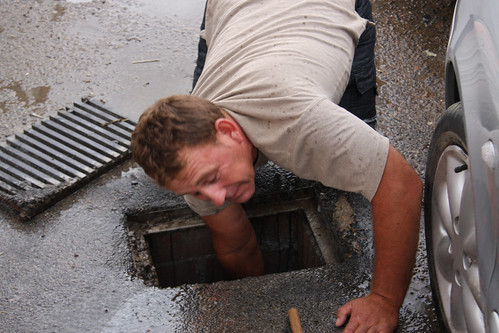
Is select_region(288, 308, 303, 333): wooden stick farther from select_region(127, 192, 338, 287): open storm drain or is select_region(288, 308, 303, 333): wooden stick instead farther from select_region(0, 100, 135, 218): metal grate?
select_region(0, 100, 135, 218): metal grate

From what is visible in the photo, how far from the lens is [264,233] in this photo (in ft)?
9.84

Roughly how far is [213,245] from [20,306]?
0.98m

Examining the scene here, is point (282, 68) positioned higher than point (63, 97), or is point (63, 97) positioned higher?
point (282, 68)

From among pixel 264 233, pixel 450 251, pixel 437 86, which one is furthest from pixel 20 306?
pixel 437 86

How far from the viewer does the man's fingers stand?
7.10ft

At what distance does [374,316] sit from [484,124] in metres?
0.86

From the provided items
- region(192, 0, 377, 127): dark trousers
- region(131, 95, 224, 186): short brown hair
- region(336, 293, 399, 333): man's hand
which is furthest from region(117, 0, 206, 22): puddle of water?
region(336, 293, 399, 333): man's hand

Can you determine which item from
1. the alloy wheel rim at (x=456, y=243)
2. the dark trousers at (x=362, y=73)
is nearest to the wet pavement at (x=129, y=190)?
the alloy wheel rim at (x=456, y=243)

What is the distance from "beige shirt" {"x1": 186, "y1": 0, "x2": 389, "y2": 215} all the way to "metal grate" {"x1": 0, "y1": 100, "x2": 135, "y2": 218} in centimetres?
76

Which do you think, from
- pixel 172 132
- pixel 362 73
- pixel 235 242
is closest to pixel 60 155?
pixel 235 242

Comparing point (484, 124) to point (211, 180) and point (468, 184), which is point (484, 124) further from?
point (211, 180)

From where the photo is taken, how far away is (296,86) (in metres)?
1.95

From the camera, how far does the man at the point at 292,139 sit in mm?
1902

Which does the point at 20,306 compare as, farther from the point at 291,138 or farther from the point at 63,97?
the point at 63,97
